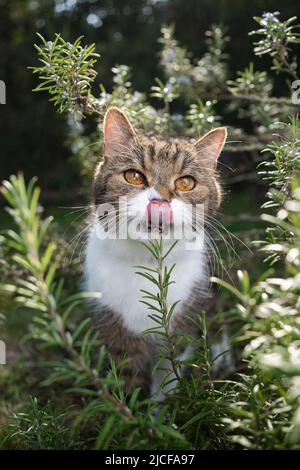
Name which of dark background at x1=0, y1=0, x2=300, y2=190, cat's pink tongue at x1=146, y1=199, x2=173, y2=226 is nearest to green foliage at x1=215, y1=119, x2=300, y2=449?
cat's pink tongue at x1=146, y1=199, x2=173, y2=226

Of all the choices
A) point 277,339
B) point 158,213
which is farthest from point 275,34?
point 277,339

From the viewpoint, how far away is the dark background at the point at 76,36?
3455mm

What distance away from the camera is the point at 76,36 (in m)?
3.65

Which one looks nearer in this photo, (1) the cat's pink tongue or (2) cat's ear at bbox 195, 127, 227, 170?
(1) the cat's pink tongue

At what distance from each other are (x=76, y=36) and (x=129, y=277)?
2945 mm

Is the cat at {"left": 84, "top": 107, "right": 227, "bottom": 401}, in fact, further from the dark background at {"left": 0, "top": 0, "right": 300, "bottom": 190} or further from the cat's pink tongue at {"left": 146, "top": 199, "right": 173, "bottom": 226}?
the dark background at {"left": 0, "top": 0, "right": 300, "bottom": 190}

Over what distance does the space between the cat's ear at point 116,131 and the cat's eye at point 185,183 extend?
0.18m

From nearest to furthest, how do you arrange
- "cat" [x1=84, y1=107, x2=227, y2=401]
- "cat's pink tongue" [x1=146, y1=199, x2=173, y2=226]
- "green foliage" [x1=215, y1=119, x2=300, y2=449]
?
"green foliage" [x1=215, y1=119, x2=300, y2=449] → "cat's pink tongue" [x1=146, y1=199, x2=173, y2=226] → "cat" [x1=84, y1=107, x2=227, y2=401]

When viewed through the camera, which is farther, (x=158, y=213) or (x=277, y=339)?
(x=158, y=213)

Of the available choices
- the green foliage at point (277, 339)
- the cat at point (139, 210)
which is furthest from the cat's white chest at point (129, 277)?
the green foliage at point (277, 339)

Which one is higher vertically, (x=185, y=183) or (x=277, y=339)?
(x=185, y=183)

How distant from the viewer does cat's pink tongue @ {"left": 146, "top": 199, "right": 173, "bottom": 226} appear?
44.3 inches

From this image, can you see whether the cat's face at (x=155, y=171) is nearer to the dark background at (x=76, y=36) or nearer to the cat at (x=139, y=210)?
the cat at (x=139, y=210)

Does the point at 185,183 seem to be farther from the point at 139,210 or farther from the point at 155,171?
the point at 139,210
